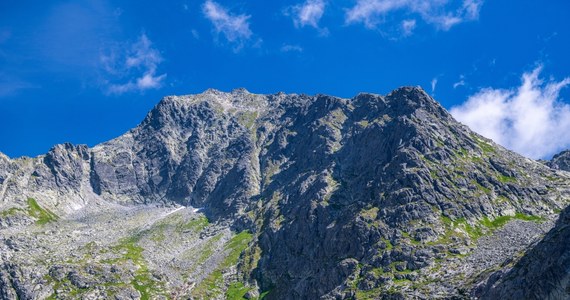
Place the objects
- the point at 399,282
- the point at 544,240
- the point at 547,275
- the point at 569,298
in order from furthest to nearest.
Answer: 1. the point at 399,282
2. the point at 544,240
3. the point at 547,275
4. the point at 569,298

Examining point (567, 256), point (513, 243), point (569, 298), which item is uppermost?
point (513, 243)

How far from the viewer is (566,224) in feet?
406

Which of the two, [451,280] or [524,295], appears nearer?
[524,295]

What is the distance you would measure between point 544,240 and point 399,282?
254 feet

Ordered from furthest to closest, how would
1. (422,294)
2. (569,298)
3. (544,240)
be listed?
(422,294)
(544,240)
(569,298)

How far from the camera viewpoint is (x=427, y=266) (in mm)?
199625

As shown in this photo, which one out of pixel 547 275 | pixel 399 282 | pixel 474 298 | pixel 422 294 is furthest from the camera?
pixel 399 282

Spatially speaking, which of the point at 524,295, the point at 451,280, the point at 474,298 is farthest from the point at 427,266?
the point at 524,295

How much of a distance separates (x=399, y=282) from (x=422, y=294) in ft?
82.2

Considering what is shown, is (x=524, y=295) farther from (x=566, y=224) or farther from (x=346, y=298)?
(x=346, y=298)

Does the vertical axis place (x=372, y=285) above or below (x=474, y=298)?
above

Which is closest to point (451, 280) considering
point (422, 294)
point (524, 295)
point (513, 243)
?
point (422, 294)

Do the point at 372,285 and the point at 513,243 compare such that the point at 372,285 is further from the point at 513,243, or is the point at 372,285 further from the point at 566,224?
the point at 566,224

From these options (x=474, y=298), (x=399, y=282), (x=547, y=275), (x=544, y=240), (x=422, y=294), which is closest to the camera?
(x=547, y=275)
